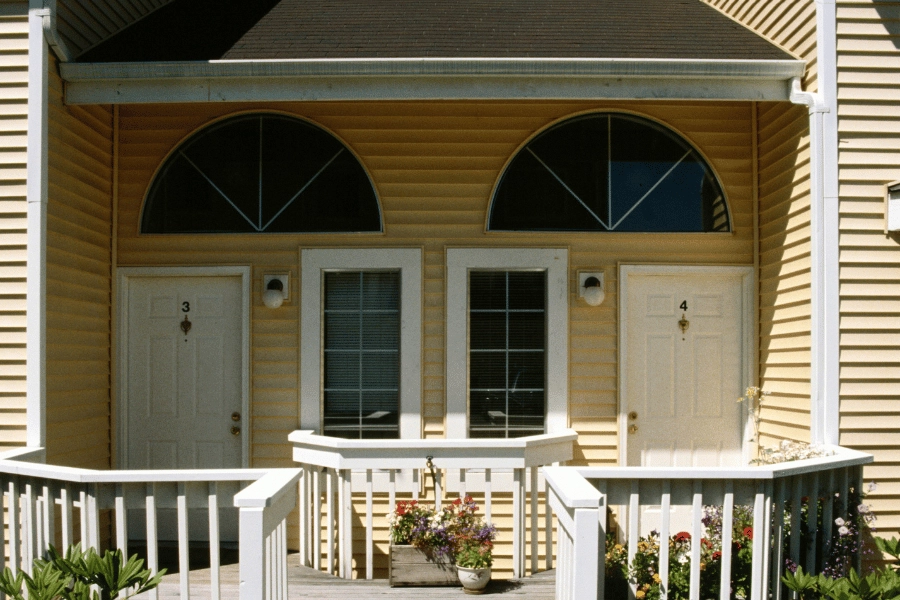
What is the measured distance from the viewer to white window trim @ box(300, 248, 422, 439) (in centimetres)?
575

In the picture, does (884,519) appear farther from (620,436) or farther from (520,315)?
(520,315)

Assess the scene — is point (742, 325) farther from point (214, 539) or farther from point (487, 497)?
point (214, 539)

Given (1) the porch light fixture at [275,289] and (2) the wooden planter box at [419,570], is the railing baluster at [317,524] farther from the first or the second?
(1) the porch light fixture at [275,289]

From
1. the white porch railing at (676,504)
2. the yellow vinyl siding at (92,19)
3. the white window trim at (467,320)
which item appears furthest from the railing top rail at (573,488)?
the yellow vinyl siding at (92,19)

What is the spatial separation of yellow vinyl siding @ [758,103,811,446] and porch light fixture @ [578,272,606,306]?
1.16 m

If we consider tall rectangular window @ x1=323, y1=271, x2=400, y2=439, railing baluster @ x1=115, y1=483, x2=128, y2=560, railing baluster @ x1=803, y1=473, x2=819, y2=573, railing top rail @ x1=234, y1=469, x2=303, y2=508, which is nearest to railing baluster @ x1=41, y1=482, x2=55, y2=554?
railing baluster @ x1=115, y1=483, x2=128, y2=560

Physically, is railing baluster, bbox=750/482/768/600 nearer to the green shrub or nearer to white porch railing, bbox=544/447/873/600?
white porch railing, bbox=544/447/873/600

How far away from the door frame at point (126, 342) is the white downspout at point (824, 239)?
12.4ft

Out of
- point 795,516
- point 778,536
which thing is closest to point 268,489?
point 778,536

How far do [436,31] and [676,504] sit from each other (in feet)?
11.8

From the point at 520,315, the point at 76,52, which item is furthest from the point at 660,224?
the point at 76,52

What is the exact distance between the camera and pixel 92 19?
540cm

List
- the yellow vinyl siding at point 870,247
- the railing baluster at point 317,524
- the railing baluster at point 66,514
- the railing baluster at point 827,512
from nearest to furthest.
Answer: the railing baluster at point 66,514 < the railing baluster at point 827,512 < the yellow vinyl siding at point 870,247 < the railing baluster at point 317,524

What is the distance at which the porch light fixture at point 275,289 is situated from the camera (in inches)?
223
